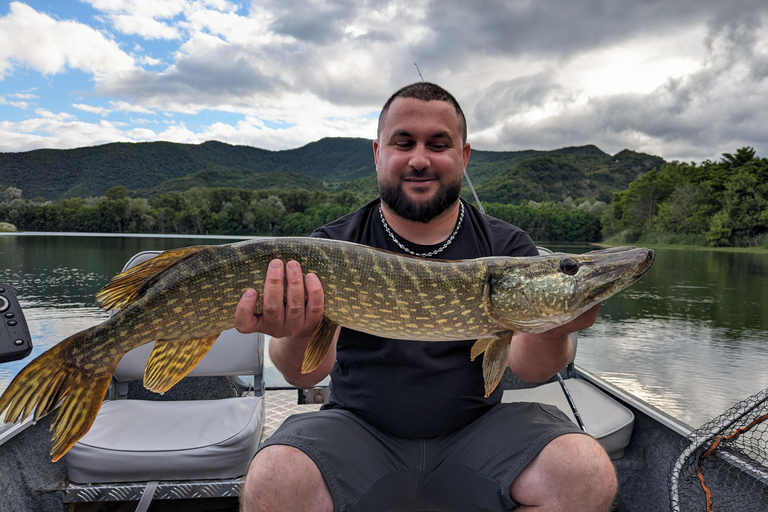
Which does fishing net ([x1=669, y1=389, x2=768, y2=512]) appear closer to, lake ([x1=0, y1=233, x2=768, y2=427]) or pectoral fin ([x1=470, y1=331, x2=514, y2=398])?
pectoral fin ([x1=470, y1=331, x2=514, y2=398])

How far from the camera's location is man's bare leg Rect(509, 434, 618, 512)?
4.86ft

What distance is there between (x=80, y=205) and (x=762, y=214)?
5063 cm

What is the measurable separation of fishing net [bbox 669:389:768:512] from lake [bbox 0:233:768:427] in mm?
2691

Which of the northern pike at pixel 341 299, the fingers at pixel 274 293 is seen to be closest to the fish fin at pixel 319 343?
the northern pike at pixel 341 299

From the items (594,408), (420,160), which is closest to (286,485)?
(420,160)

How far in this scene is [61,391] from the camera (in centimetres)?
150

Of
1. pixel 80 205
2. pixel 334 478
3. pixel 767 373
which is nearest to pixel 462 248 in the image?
pixel 334 478

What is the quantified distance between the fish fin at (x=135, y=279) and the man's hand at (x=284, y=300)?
0.26 m

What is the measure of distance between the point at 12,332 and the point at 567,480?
191 cm

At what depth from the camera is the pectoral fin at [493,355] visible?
1.68 m

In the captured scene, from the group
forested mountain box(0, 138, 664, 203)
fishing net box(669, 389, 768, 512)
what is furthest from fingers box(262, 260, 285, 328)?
forested mountain box(0, 138, 664, 203)

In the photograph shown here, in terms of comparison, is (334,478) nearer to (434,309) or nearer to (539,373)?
(434,309)

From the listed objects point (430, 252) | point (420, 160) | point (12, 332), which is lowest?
point (12, 332)

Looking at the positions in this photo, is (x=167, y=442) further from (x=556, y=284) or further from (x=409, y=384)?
(x=556, y=284)
